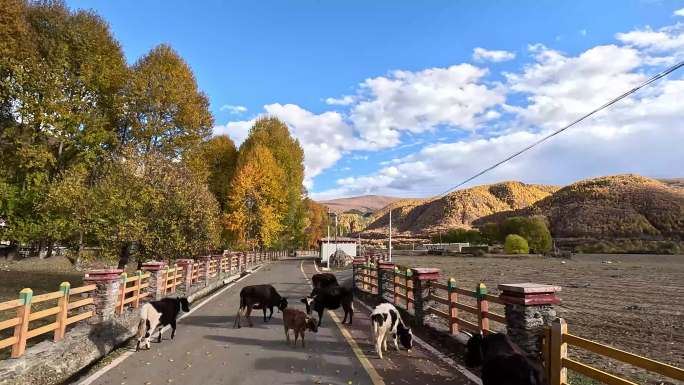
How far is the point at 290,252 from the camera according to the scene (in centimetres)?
10062

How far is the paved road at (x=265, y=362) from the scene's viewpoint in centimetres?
706

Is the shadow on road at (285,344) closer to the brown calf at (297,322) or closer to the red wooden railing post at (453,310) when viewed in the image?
the brown calf at (297,322)

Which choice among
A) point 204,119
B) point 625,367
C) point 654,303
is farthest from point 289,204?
point 625,367

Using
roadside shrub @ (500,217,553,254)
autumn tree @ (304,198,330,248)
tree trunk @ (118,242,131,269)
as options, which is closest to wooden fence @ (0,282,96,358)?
tree trunk @ (118,242,131,269)

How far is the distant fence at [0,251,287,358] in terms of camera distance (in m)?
6.64

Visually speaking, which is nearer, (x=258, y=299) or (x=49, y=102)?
(x=258, y=299)

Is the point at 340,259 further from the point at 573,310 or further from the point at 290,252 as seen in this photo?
the point at 290,252

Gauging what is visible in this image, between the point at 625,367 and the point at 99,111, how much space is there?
28.5 m

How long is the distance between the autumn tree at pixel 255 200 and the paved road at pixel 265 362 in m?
34.3

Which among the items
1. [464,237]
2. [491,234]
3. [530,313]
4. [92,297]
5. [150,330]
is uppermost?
[491,234]

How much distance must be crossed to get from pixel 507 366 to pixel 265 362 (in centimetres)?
445

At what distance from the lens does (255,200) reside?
4609cm

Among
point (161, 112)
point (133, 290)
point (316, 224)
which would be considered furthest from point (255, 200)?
point (316, 224)

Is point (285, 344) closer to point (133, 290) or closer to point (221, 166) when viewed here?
point (133, 290)
